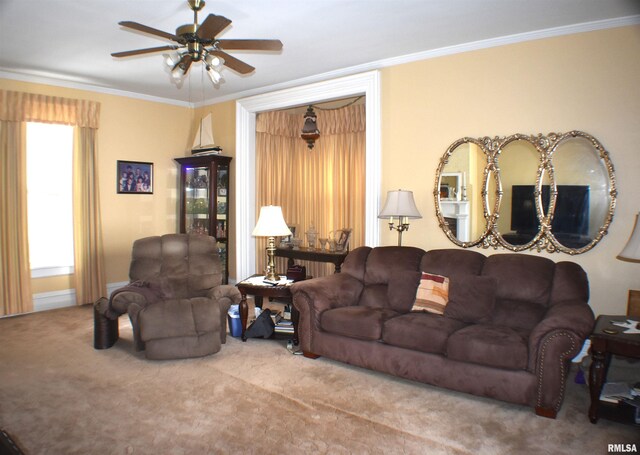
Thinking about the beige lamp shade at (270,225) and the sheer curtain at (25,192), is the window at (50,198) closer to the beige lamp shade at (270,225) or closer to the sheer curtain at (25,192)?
the sheer curtain at (25,192)

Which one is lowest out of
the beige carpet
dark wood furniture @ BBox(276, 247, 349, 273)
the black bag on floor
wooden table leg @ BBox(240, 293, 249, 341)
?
the beige carpet

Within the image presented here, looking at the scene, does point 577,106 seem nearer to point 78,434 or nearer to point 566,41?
point 566,41

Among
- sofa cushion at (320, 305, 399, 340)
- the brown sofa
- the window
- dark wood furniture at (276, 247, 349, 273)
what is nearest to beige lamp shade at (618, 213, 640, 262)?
the brown sofa

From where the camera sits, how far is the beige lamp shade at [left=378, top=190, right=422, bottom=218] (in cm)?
420

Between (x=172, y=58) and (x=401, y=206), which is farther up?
(x=172, y=58)

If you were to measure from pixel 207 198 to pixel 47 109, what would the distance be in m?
2.11

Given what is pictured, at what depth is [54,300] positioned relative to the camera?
18.1 feet

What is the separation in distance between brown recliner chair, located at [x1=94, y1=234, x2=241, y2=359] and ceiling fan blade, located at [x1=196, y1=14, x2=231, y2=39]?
2152 mm

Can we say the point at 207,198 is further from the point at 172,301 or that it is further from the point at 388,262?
the point at 388,262

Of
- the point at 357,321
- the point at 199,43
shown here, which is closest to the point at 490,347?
the point at 357,321

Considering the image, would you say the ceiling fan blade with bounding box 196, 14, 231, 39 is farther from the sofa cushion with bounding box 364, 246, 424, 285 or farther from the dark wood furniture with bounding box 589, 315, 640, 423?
the dark wood furniture with bounding box 589, 315, 640, 423

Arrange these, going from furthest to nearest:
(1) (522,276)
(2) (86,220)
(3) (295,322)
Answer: (2) (86,220) < (3) (295,322) < (1) (522,276)

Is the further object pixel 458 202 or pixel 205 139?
pixel 205 139

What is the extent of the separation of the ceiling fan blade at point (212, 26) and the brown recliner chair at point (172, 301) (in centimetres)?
215
